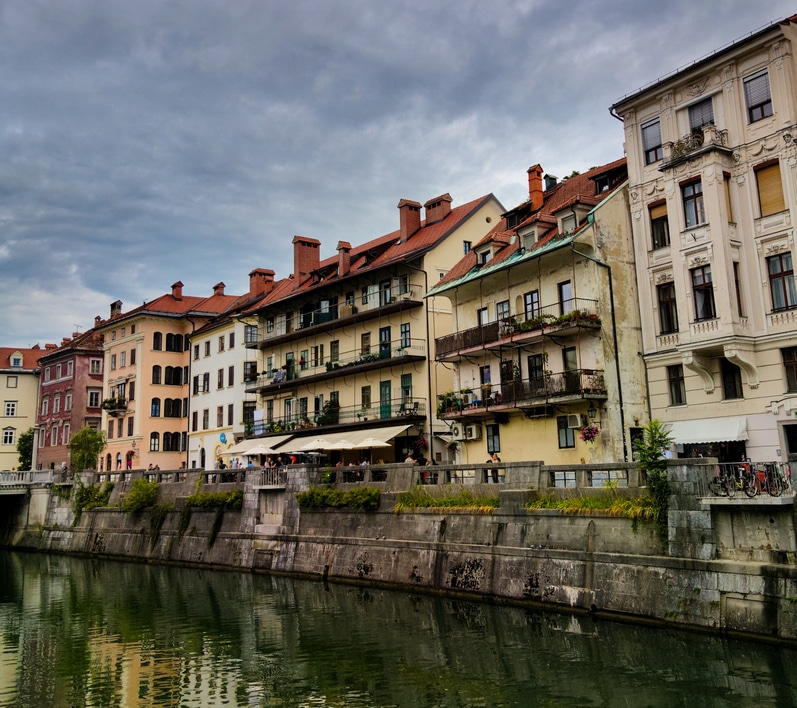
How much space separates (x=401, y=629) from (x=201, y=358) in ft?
154

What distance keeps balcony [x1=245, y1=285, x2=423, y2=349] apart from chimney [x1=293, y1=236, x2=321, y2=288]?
397 centimetres

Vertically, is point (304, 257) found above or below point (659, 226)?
above

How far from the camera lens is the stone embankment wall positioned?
1906 cm

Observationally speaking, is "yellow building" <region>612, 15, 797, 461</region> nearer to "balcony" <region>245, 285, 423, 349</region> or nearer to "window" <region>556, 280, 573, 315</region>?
"window" <region>556, 280, 573, 315</region>

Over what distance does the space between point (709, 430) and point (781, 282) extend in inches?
236

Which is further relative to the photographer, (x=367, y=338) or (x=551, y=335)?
(x=367, y=338)

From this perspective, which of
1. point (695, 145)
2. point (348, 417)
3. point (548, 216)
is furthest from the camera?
point (348, 417)

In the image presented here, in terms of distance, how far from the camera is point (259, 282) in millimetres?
63625

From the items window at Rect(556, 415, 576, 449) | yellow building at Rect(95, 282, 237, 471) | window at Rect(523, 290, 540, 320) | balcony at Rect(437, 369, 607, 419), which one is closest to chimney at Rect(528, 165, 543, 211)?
window at Rect(523, 290, 540, 320)

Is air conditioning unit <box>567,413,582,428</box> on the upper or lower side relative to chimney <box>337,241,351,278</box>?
lower

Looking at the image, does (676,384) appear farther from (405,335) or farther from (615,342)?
(405,335)

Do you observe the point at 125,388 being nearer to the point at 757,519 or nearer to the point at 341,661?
the point at 341,661

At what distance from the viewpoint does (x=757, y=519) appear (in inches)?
758

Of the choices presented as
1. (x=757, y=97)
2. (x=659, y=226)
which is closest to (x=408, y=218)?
(x=659, y=226)
